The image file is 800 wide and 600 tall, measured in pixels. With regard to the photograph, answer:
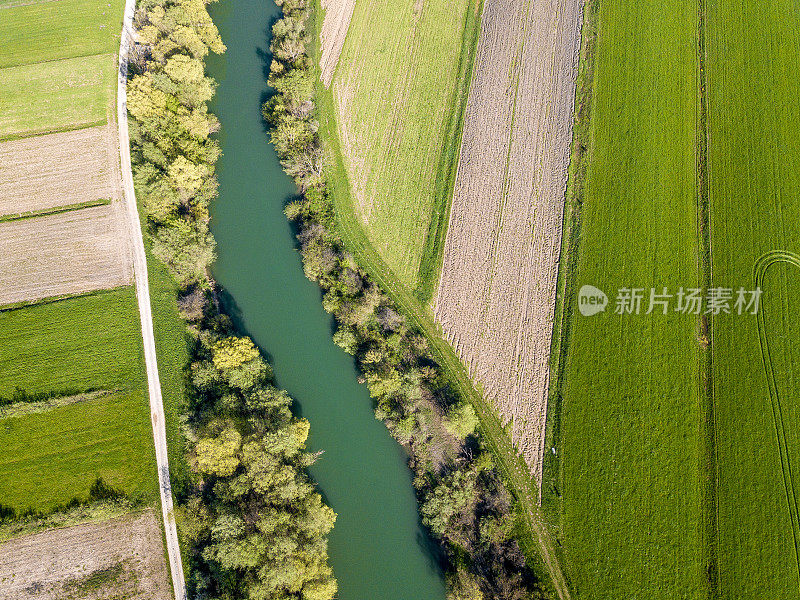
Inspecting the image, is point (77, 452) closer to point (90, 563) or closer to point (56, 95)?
point (90, 563)

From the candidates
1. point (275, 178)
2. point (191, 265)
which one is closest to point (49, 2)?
point (275, 178)

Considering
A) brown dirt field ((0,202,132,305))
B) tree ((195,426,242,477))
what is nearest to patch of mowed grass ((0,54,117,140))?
brown dirt field ((0,202,132,305))

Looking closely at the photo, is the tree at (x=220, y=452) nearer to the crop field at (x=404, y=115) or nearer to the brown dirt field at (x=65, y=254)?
the brown dirt field at (x=65, y=254)

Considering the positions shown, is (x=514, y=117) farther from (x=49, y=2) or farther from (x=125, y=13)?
(x=49, y=2)

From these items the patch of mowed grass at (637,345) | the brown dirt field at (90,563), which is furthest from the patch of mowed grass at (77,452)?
the patch of mowed grass at (637,345)

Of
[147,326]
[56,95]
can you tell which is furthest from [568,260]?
[56,95]

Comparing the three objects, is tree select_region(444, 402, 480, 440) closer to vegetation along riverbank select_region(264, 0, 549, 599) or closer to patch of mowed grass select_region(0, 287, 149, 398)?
vegetation along riverbank select_region(264, 0, 549, 599)
